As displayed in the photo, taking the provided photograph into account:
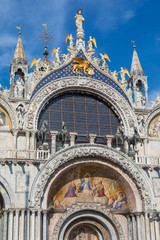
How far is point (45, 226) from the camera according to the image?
18.8 m

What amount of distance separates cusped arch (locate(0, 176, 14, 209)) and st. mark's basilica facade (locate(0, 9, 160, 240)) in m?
0.05

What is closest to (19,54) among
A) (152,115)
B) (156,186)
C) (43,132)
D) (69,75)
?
(69,75)

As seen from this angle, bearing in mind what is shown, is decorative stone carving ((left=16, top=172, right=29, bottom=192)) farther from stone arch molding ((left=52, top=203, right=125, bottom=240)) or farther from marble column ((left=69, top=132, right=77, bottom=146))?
marble column ((left=69, top=132, right=77, bottom=146))

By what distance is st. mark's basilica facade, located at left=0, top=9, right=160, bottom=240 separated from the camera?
19109 mm

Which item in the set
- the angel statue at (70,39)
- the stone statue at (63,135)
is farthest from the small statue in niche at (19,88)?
the angel statue at (70,39)

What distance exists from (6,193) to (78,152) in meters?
4.26

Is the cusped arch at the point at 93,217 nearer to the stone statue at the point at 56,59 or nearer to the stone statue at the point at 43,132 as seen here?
the stone statue at the point at 43,132

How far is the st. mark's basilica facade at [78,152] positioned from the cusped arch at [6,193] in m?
0.05

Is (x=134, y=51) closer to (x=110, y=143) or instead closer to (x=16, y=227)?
(x=110, y=143)

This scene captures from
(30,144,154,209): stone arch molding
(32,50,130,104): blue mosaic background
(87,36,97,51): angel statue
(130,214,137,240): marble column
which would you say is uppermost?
(87,36,97,51): angel statue

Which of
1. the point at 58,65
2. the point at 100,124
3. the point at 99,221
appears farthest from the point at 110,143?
the point at 58,65

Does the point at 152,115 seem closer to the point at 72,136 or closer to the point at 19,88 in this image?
the point at 72,136

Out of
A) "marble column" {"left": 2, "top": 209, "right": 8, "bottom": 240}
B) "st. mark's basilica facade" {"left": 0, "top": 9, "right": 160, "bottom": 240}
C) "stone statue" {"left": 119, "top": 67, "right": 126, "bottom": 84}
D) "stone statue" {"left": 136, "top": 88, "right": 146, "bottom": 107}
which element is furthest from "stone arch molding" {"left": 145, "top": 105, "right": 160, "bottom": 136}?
"marble column" {"left": 2, "top": 209, "right": 8, "bottom": 240}

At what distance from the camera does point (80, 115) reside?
2345 centimetres
